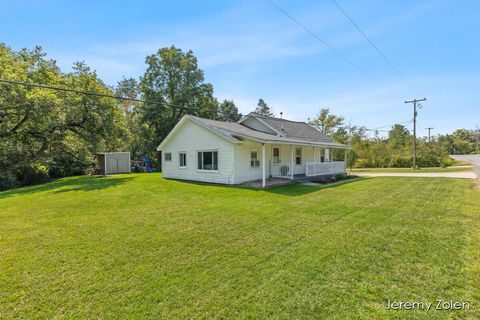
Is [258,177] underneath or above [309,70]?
underneath

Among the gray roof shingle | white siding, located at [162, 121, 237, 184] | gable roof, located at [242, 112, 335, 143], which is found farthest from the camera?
gable roof, located at [242, 112, 335, 143]

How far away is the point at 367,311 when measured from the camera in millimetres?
2625

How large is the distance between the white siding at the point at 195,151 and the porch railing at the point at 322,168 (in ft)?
18.9

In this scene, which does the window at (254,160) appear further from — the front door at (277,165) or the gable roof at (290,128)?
the gable roof at (290,128)

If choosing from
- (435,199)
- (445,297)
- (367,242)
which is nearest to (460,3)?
(435,199)

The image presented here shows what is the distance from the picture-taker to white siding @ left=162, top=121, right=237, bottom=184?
13.0 meters

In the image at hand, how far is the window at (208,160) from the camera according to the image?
13773 millimetres

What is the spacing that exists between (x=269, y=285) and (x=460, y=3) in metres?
12.9

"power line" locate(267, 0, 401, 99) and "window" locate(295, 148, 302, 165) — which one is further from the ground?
"power line" locate(267, 0, 401, 99)

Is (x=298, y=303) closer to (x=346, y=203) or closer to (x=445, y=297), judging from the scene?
(x=445, y=297)

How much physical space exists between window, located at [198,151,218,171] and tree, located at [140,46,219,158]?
602 inches

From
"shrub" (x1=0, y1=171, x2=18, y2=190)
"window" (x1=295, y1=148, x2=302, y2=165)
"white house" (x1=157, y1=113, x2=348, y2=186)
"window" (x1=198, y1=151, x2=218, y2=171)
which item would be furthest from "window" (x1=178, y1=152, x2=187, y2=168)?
"shrub" (x1=0, y1=171, x2=18, y2=190)

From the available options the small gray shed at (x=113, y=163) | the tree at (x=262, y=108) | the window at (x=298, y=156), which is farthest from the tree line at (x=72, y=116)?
the tree at (x=262, y=108)

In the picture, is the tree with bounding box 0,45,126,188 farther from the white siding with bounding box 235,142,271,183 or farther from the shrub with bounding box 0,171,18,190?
the white siding with bounding box 235,142,271,183
